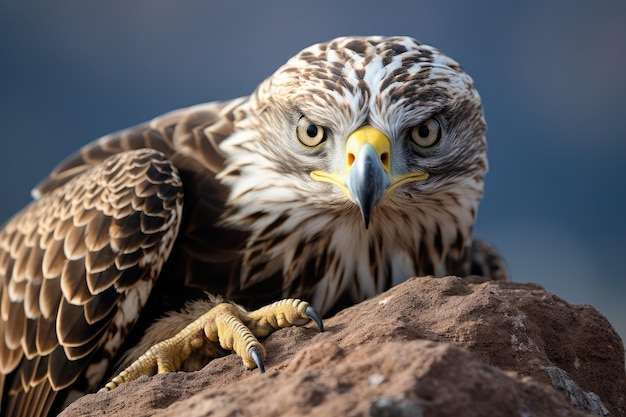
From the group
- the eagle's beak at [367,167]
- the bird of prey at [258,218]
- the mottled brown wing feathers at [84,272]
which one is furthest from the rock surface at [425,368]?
the mottled brown wing feathers at [84,272]

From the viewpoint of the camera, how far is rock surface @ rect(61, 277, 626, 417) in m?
1.80

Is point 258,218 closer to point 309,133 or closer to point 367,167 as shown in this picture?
point 309,133

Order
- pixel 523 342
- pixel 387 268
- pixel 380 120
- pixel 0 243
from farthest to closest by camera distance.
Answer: pixel 0 243 < pixel 387 268 < pixel 380 120 < pixel 523 342

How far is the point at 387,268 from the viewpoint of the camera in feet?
12.9

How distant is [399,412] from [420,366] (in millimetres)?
183

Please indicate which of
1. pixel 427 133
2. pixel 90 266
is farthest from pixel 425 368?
pixel 90 266

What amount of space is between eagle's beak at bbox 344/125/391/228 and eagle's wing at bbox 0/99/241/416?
3.15ft

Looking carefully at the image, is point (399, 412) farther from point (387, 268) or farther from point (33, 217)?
point (33, 217)

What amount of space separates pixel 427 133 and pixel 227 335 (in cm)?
124

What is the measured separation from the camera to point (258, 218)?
377cm

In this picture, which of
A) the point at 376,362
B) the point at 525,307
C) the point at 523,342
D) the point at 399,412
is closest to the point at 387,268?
the point at 525,307

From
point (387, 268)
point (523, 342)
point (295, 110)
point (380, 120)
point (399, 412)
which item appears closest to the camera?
point (399, 412)

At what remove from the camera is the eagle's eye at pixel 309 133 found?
3420 mm

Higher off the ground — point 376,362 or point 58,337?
point 376,362
